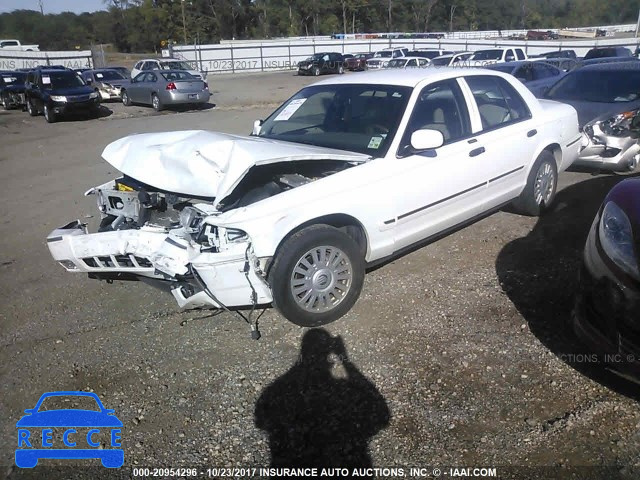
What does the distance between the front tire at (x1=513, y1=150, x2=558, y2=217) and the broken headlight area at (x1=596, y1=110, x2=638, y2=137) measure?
6.81 feet

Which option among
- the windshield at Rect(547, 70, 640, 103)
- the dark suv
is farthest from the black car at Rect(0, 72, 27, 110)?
the windshield at Rect(547, 70, 640, 103)

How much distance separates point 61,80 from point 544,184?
17.5 m

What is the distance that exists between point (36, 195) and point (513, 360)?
743cm

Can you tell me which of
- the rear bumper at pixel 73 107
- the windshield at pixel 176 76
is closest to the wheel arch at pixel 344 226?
the rear bumper at pixel 73 107

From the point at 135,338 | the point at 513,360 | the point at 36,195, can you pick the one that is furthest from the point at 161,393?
the point at 36,195

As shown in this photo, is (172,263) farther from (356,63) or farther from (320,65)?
(356,63)

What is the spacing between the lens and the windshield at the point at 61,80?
59.1 feet

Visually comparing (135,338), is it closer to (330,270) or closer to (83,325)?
(83,325)

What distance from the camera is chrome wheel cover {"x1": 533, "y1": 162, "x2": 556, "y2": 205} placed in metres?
5.77

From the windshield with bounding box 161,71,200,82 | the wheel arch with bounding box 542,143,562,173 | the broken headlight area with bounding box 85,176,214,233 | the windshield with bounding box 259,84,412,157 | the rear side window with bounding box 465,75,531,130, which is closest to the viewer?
the broken headlight area with bounding box 85,176,214,233

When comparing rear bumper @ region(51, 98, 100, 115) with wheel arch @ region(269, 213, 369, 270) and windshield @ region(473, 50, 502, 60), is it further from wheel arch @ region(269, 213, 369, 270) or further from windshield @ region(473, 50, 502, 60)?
windshield @ region(473, 50, 502, 60)

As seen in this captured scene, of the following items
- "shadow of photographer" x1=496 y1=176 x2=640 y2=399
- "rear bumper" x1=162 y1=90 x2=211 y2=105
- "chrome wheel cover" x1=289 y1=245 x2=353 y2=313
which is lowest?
"shadow of photographer" x1=496 y1=176 x2=640 y2=399

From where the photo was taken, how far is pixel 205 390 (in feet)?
10.8

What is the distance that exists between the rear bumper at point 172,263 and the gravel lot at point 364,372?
1.29ft
